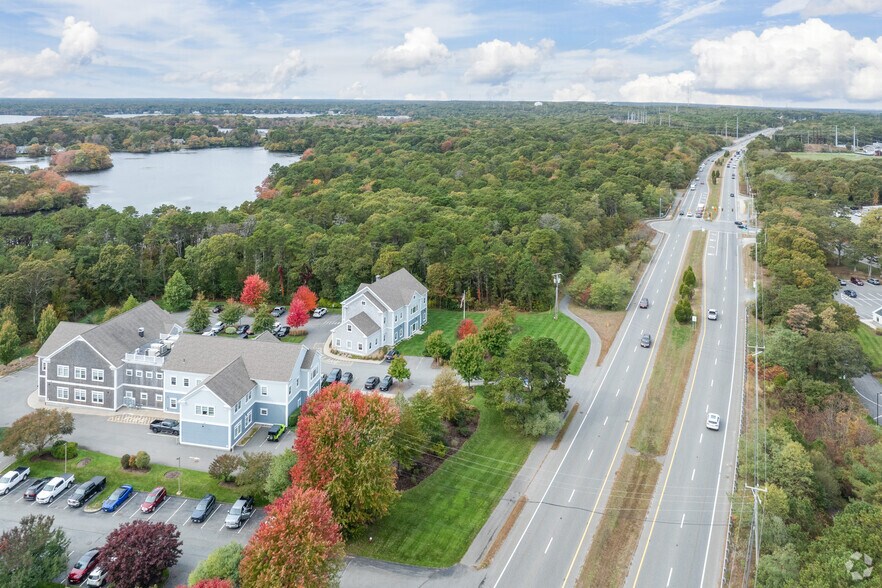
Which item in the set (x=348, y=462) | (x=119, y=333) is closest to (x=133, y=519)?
(x=348, y=462)

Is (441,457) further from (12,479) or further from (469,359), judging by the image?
(12,479)

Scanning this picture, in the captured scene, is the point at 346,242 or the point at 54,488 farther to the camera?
the point at 346,242

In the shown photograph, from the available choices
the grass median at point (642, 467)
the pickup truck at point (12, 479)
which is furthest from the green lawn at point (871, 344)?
the pickup truck at point (12, 479)

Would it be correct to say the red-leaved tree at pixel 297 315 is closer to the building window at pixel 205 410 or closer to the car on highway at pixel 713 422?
the building window at pixel 205 410

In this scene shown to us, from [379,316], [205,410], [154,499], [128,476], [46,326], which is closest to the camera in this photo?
[154,499]

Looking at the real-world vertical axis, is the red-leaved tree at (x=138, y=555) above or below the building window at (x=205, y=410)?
below

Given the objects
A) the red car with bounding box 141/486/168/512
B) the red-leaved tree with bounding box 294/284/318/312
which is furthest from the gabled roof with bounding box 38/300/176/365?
the red-leaved tree with bounding box 294/284/318/312
